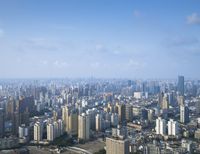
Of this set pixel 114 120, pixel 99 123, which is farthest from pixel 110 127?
pixel 99 123

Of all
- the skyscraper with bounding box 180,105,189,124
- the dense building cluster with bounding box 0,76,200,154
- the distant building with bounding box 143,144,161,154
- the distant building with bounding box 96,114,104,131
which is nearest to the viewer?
the distant building with bounding box 143,144,161,154

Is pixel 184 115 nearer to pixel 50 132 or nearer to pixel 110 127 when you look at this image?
pixel 110 127

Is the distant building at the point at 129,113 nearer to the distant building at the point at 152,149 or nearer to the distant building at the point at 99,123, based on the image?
the distant building at the point at 99,123

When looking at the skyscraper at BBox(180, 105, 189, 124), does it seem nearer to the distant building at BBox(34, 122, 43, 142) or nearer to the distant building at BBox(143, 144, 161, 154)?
the distant building at BBox(143, 144, 161, 154)

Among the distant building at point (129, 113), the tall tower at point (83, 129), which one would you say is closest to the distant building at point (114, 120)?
the distant building at point (129, 113)

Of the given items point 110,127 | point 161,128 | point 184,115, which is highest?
point 184,115

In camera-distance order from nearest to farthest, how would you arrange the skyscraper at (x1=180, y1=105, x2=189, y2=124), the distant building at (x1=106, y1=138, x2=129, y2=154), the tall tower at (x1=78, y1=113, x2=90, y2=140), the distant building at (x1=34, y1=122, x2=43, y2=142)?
the distant building at (x1=106, y1=138, x2=129, y2=154)
the distant building at (x1=34, y1=122, x2=43, y2=142)
the tall tower at (x1=78, y1=113, x2=90, y2=140)
the skyscraper at (x1=180, y1=105, x2=189, y2=124)

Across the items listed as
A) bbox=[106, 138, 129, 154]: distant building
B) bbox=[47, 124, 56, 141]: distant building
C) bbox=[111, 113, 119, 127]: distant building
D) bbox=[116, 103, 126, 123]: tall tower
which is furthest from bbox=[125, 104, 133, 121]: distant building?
bbox=[106, 138, 129, 154]: distant building

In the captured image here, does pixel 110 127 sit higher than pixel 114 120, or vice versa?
pixel 114 120

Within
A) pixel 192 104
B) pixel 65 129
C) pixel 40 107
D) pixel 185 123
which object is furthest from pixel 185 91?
pixel 65 129

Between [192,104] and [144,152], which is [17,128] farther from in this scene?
[192,104]

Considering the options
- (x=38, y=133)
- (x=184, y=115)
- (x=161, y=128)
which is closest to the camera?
(x=38, y=133)
